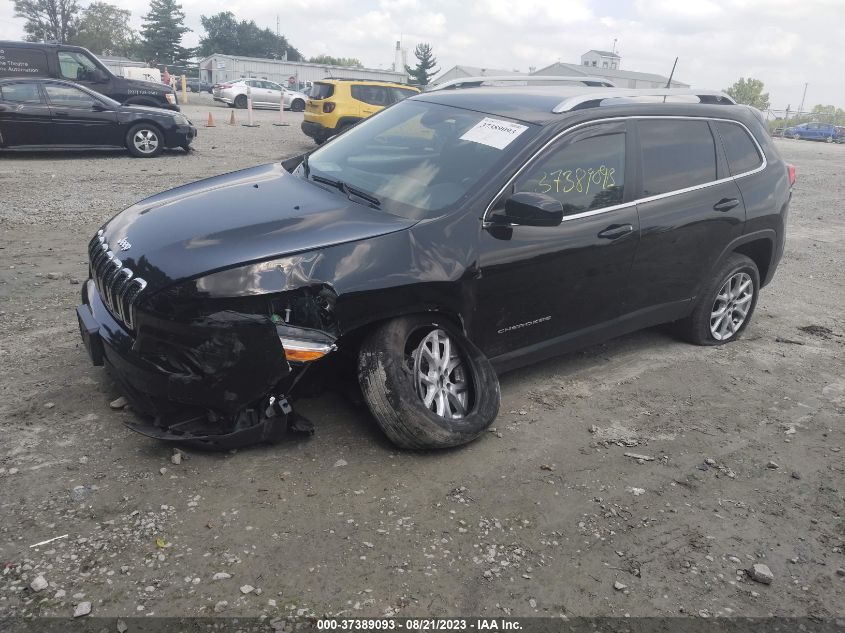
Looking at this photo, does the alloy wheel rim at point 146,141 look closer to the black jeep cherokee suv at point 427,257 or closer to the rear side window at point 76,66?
the rear side window at point 76,66

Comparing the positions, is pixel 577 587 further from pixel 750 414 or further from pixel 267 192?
pixel 267 192

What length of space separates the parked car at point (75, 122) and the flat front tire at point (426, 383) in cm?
1113

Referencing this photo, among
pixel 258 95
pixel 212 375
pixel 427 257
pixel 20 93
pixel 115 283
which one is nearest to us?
pixel 212 375

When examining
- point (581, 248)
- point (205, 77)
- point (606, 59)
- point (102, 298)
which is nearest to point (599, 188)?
point (581, 248)

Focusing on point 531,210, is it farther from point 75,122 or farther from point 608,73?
point 608,73

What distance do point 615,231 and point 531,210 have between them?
0.89m

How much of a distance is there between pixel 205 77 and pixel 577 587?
2726 inches

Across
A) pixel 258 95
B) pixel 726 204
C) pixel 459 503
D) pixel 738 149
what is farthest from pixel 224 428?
pixel 258 95

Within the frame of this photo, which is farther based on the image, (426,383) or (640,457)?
(640,457)

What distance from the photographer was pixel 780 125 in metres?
51.3

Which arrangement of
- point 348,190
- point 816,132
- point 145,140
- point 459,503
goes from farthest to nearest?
point 816,132 < point 145,140 < point 348,190 < point 459,503

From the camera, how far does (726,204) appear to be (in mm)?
4949

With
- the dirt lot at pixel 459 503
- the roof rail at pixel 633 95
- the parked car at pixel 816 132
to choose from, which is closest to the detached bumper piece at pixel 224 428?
the dirt lot at pixel 459 503

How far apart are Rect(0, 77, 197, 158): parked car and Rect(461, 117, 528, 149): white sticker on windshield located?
10.4 meters
